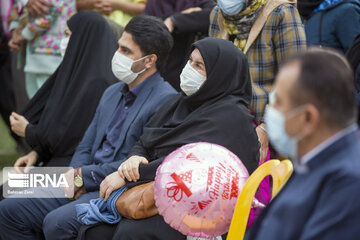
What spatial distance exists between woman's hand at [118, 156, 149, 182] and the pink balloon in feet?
1.72

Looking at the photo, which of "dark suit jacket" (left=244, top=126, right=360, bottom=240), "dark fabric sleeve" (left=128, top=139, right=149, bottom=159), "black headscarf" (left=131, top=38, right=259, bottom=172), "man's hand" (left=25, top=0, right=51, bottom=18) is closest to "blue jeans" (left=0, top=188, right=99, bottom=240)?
"dark fabric sleeve" (left=128, top=139, right=149, bottom=159)

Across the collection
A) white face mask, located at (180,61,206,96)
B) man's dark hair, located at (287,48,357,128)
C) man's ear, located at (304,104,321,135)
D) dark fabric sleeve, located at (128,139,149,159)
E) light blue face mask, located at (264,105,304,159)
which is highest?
man's dark hair, located at (287,48,357,128)

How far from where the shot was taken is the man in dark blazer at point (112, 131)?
344 centimetres

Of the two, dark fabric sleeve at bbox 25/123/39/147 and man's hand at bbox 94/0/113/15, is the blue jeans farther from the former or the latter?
man's hand at bbox 94/0/113/15

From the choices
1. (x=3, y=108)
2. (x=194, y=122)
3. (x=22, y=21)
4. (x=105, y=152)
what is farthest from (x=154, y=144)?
(x=3, y=108)

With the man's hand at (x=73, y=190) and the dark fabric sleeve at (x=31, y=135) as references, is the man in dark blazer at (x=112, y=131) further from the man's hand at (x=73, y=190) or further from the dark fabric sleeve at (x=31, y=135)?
the dark fabric sleeve at (x=31, y=135)

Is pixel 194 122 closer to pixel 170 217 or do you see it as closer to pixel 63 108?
pixel 170 217

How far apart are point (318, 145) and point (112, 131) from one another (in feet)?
6.92

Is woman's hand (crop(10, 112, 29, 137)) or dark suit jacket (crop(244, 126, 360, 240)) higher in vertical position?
dark suit jacket (crop(244, 126, 360, 240))

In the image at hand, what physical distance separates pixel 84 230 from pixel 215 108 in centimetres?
92

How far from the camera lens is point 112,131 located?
3.64m

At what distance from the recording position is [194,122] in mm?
3039

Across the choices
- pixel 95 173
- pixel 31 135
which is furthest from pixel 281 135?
pixel 31 135

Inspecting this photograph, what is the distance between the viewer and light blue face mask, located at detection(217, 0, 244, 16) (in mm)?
3570
